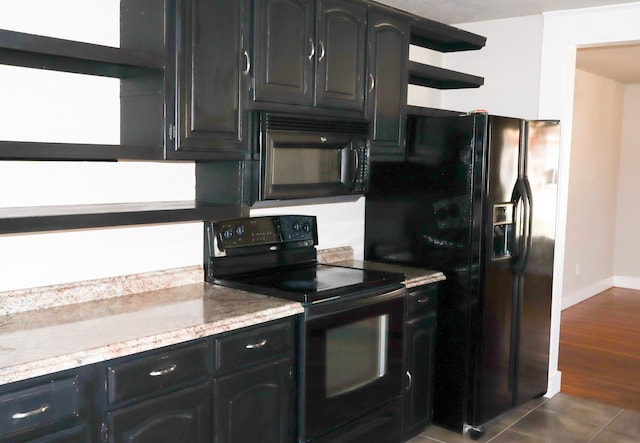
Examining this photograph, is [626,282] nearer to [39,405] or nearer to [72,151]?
[72,151]

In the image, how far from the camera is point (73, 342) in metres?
2.07

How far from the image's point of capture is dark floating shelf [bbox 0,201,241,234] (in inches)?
83.6

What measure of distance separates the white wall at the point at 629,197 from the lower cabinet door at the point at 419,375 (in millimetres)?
5305

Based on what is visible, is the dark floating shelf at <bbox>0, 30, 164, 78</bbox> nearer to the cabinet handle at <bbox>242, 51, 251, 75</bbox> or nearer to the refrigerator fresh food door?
the cabinet handle at <bbox>242, 51, 251, 75</bbox>

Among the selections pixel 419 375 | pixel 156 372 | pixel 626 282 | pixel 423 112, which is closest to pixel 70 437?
pixel 156 372

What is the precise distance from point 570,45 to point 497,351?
1.87 metres

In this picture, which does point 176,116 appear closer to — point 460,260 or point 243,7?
point 243,7

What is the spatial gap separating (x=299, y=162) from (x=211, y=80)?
0.58 metres

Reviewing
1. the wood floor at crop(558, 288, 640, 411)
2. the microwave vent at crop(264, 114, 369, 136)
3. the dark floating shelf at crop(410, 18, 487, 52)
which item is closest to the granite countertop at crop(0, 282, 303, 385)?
the microwave vent at crop(264, 114, 369, 136)

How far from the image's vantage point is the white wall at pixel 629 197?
310 inches

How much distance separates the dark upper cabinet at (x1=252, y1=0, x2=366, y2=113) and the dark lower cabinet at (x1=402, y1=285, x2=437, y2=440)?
1.03 m

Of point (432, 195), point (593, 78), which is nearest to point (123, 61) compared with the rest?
point (432, 195)

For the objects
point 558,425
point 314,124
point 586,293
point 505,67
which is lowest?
point 558,425

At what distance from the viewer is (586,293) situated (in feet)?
24.0
